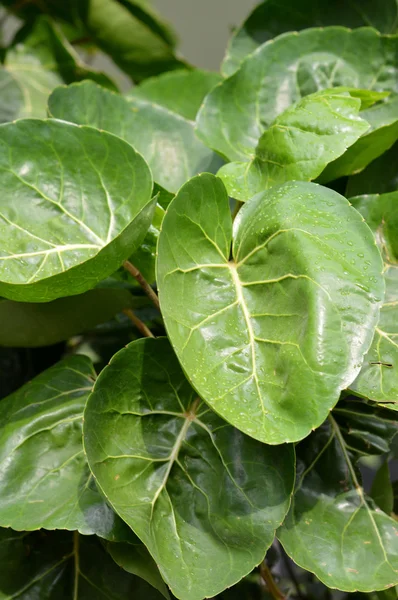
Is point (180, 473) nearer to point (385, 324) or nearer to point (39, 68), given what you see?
point (385, 324)

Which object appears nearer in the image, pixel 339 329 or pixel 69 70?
pixel 339 329

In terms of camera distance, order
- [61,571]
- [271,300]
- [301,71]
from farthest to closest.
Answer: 1. [301,71]
2. [61,571]
3. [271,300]

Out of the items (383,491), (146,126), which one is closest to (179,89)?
A: (146,126)

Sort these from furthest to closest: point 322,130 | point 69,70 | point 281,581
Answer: point 69,70
point 281,581
point 322,130

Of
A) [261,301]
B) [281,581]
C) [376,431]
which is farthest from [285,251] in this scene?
[281,581]

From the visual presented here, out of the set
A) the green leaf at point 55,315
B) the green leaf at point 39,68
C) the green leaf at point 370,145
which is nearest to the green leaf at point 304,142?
the green leaf at point 370,145

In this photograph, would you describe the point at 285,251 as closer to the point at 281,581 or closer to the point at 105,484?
the point at 105,484
